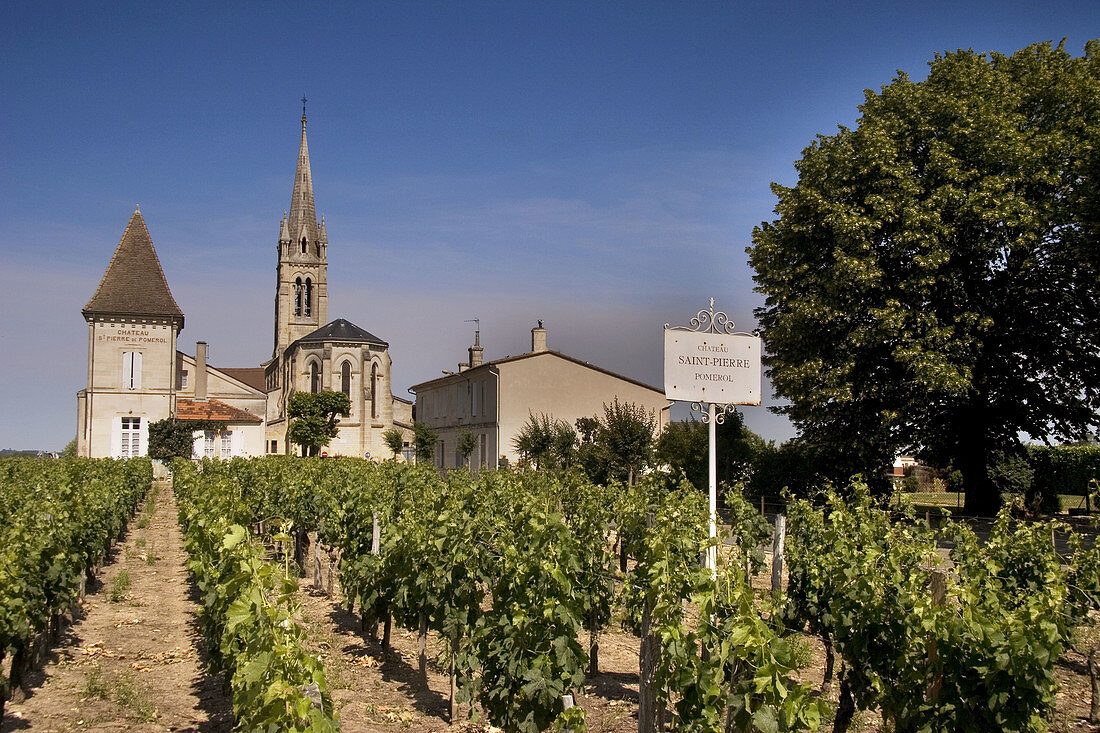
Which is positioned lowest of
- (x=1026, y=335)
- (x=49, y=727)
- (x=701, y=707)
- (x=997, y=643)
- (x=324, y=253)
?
(x=49, y=727)

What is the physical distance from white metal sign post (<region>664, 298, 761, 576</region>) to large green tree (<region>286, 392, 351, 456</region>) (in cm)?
4327

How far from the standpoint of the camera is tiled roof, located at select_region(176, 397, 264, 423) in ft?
147

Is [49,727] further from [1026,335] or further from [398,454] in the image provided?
[398,454]

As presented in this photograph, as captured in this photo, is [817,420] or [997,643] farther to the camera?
[817,420]

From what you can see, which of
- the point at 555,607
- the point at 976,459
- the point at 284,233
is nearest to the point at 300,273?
the point at 284,233

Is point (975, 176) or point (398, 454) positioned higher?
point (975, 176)

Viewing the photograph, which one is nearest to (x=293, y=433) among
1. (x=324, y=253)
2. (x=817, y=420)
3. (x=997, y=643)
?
(x=324, y=253)

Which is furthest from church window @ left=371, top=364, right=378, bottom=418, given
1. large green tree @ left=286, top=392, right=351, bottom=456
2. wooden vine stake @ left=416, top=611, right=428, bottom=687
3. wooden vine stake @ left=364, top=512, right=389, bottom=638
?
wooden vine stake @ left=416, top=611, right=428, bottom=687

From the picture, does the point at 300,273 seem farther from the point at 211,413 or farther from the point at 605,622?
the point at 605,622

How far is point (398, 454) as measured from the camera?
57531 mm

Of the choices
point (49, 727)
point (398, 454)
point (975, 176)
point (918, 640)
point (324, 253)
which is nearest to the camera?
point (918, 640)

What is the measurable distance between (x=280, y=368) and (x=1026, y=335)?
57682 mm

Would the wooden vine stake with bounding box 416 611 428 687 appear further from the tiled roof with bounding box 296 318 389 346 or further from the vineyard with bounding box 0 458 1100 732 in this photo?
the tiled roof with bounding box 296 318 389 346

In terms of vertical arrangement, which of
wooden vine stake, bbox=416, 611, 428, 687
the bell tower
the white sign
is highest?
the bell tower
